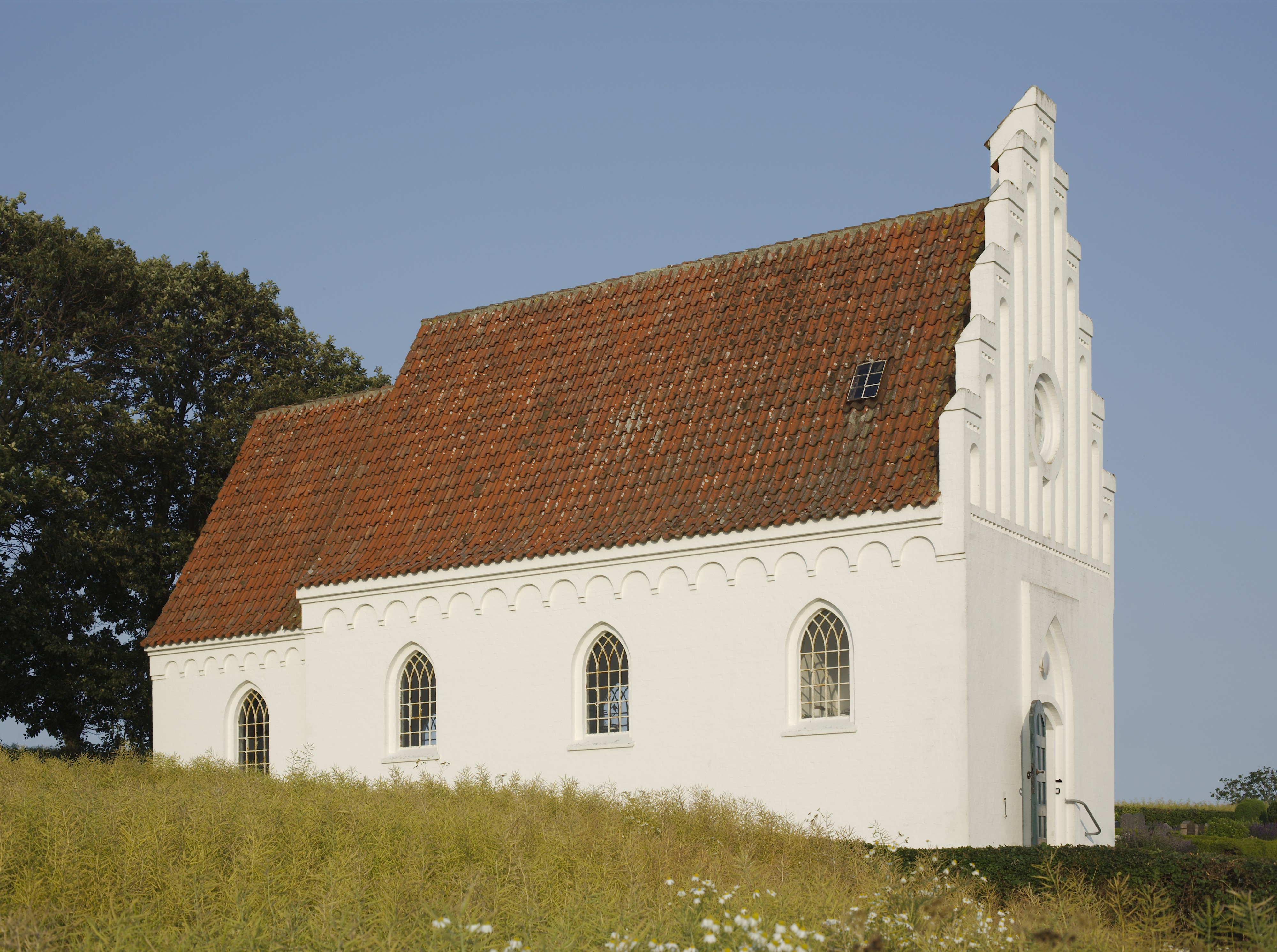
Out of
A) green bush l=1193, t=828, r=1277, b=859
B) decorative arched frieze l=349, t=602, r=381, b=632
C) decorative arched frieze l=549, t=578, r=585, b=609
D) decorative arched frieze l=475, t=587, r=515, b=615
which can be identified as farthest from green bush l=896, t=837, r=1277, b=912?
green bush l=1193, t=828, r=1277, b=859

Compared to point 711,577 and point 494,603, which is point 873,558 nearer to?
point 711,577

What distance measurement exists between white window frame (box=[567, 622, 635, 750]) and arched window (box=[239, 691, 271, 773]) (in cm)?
770

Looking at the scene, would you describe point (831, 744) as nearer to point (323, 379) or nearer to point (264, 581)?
point (264, 581)

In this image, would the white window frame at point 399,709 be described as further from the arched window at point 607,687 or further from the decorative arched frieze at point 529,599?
the arched window at point 607,687

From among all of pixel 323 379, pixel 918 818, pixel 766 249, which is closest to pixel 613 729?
pixel 918 818

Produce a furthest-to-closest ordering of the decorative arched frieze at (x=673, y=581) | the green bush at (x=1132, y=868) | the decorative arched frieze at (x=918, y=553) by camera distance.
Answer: the decorative arched frieze at (x=673, y=581) < the decorative arched frieze at (x=918, y=553) < the green bush at (x=1132, y=868)

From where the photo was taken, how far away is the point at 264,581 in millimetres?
28453

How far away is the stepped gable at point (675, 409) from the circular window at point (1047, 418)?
258 cm

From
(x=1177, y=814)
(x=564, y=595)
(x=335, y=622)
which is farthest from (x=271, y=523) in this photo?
(x=1177, y=814)

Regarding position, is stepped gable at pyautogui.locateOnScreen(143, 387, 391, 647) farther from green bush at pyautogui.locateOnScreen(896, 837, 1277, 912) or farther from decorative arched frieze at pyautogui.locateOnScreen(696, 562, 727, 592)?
green bush at pyautogui.locateOnScreen(896, 837, 1277, 912)

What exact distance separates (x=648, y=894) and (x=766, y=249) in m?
15.4

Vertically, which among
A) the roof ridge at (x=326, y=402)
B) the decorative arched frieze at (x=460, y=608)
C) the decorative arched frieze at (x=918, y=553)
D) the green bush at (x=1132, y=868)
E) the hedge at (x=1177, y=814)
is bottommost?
the hedge at (x=1177, y=814)

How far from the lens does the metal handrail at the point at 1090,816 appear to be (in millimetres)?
21375

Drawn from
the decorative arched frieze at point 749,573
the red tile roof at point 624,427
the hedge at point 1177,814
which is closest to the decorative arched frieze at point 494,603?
the red tile roof at point 624,427
